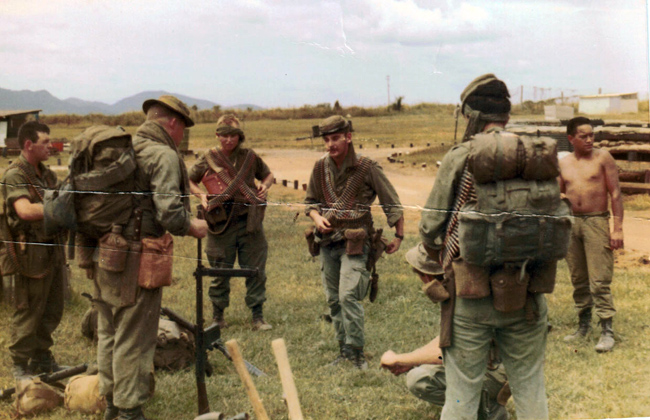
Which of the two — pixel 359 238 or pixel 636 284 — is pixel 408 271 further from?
pixel 636 284

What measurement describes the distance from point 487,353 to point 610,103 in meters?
1.83

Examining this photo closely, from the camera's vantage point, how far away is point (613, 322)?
5.45 meters

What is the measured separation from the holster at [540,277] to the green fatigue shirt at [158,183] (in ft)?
6.82

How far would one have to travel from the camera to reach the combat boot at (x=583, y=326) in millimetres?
5711

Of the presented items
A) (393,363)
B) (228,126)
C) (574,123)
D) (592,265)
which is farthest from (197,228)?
(592,265)

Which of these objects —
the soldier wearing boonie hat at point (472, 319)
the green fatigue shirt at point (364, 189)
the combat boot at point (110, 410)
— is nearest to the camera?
the soldier wearing boonie hat at point (472, 319)

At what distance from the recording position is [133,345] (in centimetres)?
425

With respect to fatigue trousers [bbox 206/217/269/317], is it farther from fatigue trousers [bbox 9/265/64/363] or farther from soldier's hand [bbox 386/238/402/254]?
fatigue trousers [bbox 9/265/64/363]

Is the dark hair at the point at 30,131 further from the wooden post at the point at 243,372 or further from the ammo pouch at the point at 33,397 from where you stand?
the wooden post at the point at 243,372

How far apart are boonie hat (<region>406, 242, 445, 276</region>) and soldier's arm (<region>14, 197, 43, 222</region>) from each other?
262 cm

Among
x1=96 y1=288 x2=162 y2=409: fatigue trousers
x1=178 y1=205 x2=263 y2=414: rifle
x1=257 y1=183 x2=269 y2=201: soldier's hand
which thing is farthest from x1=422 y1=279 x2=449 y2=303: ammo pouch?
x1=257 y1=183 x2=269 y2=201: soldier's hand

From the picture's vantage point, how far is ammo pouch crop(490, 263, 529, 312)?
11.2 feet

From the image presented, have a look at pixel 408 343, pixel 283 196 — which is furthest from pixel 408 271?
pixel 283 196

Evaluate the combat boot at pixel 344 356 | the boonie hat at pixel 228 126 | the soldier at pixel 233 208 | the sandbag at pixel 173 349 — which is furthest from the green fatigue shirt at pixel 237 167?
the combat boot at pixel 344 356
